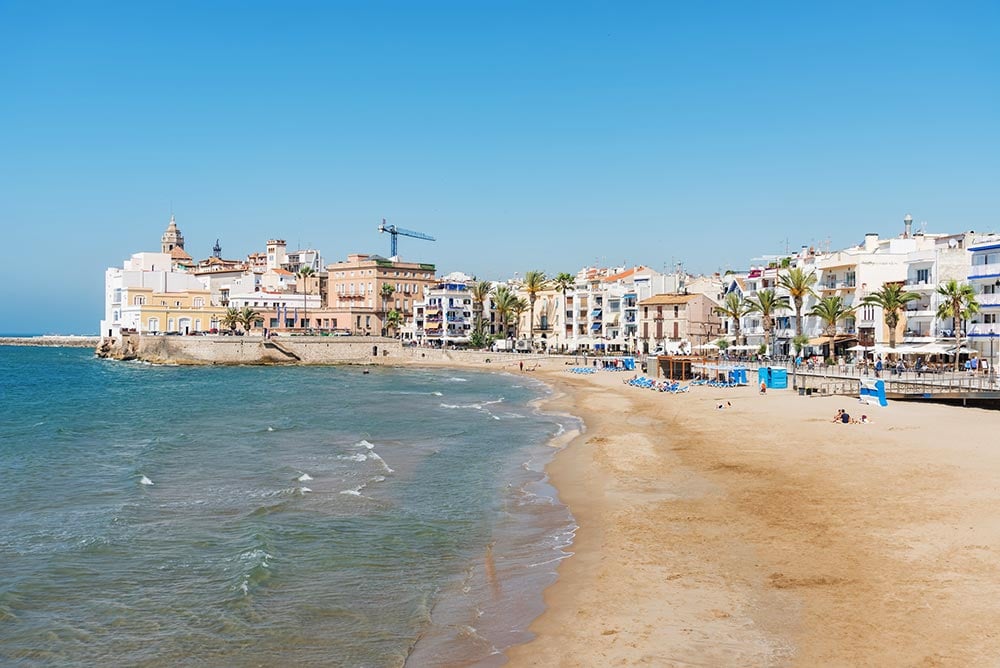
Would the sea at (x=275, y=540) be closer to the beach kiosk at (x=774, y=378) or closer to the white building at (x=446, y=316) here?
the beach kiosk at (x=774, y=378)

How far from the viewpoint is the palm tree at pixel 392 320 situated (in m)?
131

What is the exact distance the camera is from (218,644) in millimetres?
14242

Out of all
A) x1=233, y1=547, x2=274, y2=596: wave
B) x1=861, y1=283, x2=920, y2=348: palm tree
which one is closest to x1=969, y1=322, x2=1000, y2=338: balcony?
x1=861, y1=283, x2=920, y2=348: palm tree

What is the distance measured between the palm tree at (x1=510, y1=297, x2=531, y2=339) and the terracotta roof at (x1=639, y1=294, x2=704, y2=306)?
2622 centimetres

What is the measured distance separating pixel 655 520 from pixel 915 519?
605 centimetres

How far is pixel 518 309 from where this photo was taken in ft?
393

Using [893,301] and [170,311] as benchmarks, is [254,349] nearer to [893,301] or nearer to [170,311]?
[170,311]

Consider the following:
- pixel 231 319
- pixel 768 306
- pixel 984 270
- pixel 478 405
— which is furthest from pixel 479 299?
pixel 984 270

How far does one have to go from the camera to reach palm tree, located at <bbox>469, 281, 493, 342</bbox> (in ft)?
421

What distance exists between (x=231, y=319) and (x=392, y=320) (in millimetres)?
24455

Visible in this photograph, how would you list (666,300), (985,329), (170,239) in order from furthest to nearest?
(170,239), (666,300), (985,329)

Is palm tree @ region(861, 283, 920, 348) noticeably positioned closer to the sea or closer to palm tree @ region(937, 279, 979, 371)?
palm tree @ region(937, 279, 979, 371)

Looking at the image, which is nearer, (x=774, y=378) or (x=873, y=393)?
(x=873, y=393)

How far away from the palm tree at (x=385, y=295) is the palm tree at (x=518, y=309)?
21.5 meters
